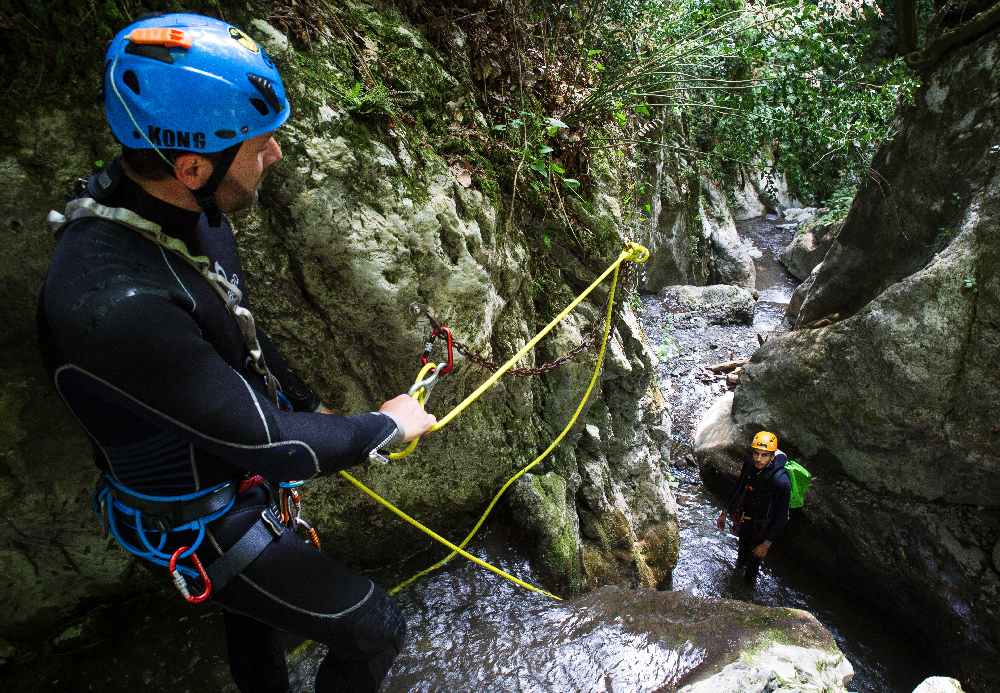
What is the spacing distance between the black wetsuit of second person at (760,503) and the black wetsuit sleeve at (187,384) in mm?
5392

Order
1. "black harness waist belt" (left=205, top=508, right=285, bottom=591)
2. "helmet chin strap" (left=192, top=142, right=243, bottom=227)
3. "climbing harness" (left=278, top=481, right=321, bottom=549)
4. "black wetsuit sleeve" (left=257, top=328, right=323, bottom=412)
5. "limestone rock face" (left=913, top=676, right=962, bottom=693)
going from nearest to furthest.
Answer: "helmet chin strap" (left=192, top=142, right=243, bottom=227)
"black harness waist belt" (left=205, top=508, right=285, bottom=591)
"climbing harness" (left=278, top=481, right=321, bottom=549)
"black wetsuit sleeve" (left=257, top=328, right=323, bottom=412)
"limestone rock face" (left=913, top=676, right=962, bottom=693)

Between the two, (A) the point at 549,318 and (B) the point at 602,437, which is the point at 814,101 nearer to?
(A) the point at 549,318

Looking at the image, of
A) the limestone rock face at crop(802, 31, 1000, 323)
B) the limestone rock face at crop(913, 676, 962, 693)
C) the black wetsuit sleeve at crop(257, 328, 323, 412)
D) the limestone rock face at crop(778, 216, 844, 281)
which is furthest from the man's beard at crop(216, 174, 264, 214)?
the limestone rock face at crop(778, 216, 844, 281)

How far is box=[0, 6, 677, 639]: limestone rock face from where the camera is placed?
2357 millimetres

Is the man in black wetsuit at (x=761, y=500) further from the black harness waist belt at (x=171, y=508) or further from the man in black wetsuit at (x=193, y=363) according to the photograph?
the black harness waist belt at (x=171, y=508)

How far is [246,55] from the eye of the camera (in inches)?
63.8

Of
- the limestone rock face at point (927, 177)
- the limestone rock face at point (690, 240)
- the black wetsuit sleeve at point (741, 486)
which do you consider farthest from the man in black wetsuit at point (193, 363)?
the limestone rock face at point (690, 240)

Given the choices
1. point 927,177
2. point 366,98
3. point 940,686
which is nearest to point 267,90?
point 366,98

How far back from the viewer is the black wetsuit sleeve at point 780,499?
5.62 metres

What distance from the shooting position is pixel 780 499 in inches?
223

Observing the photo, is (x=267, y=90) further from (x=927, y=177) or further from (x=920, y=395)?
(x=927, y=177)

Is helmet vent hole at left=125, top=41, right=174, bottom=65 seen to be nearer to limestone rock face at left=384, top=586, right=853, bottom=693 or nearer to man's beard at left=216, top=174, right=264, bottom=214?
man's beard at left=216, top=174, right=264, bottom=214

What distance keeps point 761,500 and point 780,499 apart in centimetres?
23

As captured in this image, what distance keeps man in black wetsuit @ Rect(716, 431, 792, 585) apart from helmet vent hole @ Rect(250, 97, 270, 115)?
5.40 metres
